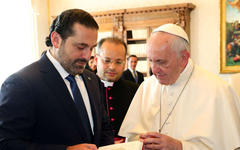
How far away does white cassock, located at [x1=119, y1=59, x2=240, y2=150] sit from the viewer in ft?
6.67

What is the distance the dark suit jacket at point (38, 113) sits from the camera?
1.54m

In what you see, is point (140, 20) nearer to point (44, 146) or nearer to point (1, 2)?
point (1, 2)

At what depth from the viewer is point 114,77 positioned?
2.69m

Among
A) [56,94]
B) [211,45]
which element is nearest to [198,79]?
[56,94]

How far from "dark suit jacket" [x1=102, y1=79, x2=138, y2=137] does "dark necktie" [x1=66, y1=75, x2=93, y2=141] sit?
81 cm

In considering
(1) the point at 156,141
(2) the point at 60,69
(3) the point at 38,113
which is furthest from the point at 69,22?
(1) the point at 156,141

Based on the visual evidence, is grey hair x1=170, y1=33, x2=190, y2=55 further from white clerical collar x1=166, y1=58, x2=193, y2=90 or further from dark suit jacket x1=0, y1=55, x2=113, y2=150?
dark suit jacket x1=0, y1=55, x2=113, y2=150

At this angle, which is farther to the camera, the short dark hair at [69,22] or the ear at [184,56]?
the ear at [184,56]

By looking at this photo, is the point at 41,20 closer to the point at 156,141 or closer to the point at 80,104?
the point at 80,104

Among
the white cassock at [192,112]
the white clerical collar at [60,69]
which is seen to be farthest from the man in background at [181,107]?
the white clerical collar at [60,69]

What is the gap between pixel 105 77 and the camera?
2693 mm

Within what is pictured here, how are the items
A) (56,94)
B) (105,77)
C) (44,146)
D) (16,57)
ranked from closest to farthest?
1. (44,146)
2. (56,94)
3. (105,77)
4. (16,57)

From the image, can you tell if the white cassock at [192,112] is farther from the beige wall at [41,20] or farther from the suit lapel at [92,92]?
the beige wall at [41,20]

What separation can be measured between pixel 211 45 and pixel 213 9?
1.04 metres
